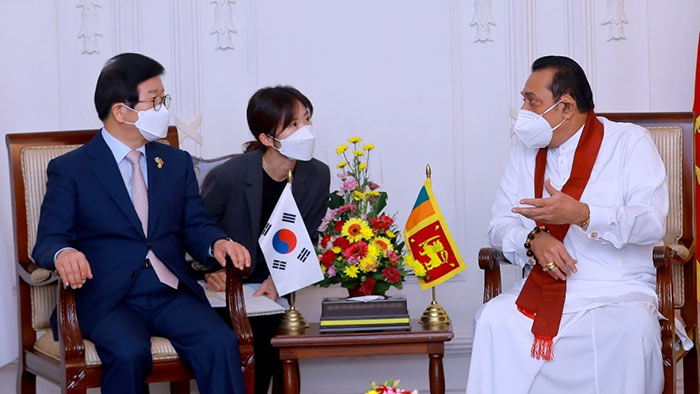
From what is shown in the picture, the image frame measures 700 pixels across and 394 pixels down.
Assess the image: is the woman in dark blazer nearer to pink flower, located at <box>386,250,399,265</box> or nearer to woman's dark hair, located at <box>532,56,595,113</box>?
pink flower, located at <box>386,250,399,265</box>

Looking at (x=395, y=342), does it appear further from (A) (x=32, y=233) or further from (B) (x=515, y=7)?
(B) (x=515, y=7)

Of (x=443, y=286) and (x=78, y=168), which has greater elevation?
(x=78, y=168)

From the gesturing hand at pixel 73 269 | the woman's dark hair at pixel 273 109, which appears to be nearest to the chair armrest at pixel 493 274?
the woman's dark hair at pixel 273 109

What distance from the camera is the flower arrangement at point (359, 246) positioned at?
3475 millimetres

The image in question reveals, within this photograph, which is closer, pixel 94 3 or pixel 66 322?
pixel 66 322

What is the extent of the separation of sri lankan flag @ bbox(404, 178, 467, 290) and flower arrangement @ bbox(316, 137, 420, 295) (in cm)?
8

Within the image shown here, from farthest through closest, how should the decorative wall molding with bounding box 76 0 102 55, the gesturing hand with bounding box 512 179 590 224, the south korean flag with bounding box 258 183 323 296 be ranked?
the decorative wall molding with bounding box 76 0 102 55 < the south korean flag with bounding box 258 183 323 296 < the gesturing hand with bounding box 512 179 590 224

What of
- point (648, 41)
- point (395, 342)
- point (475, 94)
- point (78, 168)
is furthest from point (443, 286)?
point (78, 168)

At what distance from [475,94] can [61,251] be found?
6.94 feet

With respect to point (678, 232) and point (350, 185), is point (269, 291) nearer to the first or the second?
point (350, 185)

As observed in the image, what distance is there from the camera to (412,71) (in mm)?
4469

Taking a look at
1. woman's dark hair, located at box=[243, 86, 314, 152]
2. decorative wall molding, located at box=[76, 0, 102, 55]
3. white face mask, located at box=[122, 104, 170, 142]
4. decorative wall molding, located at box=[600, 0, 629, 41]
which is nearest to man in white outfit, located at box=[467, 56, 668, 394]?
woman's dark hair, located at box=[243, 86, 314, 152]

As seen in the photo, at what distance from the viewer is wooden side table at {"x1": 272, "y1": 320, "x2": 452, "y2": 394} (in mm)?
3357

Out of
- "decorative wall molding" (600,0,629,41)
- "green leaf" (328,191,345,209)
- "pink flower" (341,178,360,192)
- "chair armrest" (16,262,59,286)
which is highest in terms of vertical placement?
"decorative wall molding" (600,0,629,41)
